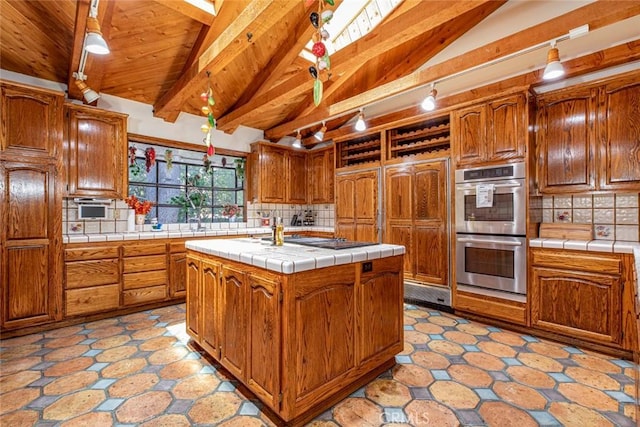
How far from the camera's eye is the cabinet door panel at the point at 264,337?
1.56 m

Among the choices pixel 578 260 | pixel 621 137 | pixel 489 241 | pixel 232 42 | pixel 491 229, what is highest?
pixel 232 42

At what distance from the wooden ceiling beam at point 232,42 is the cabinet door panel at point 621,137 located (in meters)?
2.85

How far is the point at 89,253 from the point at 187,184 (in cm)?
170

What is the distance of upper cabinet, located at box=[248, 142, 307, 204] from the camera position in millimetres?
4930

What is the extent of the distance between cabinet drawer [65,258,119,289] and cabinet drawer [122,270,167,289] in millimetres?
109

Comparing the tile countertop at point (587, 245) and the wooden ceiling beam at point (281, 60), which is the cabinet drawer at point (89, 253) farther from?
the tile countertop at point (587, 245)

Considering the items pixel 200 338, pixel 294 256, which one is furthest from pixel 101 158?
pixel 294 256

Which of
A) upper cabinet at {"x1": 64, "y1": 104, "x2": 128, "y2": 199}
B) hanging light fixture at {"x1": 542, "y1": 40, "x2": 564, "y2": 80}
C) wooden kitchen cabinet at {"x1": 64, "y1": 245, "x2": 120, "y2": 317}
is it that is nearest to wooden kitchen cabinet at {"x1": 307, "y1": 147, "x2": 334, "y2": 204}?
upper cabinet at {"x1": 64, "y1": 104, "x2": 128, "y2": 199}

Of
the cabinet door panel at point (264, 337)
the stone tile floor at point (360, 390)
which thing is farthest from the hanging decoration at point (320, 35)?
the stone tile floor at point (360, 390)

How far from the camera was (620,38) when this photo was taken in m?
2.66

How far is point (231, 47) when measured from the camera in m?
2.49

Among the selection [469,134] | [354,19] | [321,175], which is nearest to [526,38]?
[469,134]

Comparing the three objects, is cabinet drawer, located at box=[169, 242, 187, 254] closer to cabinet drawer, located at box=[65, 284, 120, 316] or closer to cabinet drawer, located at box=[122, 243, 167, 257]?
cabinet drawer, located at box=[122, 243, 167, 257]

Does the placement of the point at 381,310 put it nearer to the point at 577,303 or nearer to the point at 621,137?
the point at 577,303
